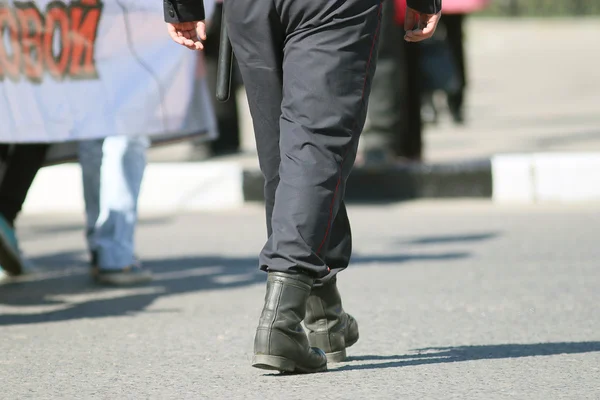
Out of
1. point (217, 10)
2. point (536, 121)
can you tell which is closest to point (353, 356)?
point (217, 10)

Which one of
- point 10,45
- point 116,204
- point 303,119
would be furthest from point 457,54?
point 303,119

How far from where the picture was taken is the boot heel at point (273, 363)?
3.12 meters

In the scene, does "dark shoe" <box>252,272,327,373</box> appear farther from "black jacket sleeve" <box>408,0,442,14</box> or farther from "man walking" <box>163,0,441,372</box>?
"black jacket sleeve" <box>408,0,442,14</box>

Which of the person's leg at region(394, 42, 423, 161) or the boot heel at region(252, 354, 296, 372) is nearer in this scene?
the boot heel at region(252, 354, 296, 372)

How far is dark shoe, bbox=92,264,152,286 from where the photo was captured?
512 centimetres

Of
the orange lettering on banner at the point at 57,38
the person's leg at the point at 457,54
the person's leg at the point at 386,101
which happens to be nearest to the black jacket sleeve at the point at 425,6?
the orange lettering on banner at the point at 57,38

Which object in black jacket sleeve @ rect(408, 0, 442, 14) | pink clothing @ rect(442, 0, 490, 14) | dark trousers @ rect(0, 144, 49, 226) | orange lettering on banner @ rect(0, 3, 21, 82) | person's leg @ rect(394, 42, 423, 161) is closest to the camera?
black jacket sleeve @ rect(408, 0, 442, 14)

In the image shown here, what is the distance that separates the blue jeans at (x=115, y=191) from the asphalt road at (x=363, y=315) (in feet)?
0.59

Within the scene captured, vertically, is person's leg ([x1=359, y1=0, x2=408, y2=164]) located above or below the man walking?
below

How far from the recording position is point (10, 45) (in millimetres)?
4461

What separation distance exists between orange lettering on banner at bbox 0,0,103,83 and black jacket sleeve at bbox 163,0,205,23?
1.29 metres

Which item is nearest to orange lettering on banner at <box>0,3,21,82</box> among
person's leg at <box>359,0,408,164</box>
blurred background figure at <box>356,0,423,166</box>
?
blurred background figure at <box>356,0,423,166</box>

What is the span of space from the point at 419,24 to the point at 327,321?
2.79 ft

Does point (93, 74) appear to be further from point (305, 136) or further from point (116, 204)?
point (305, 136)
